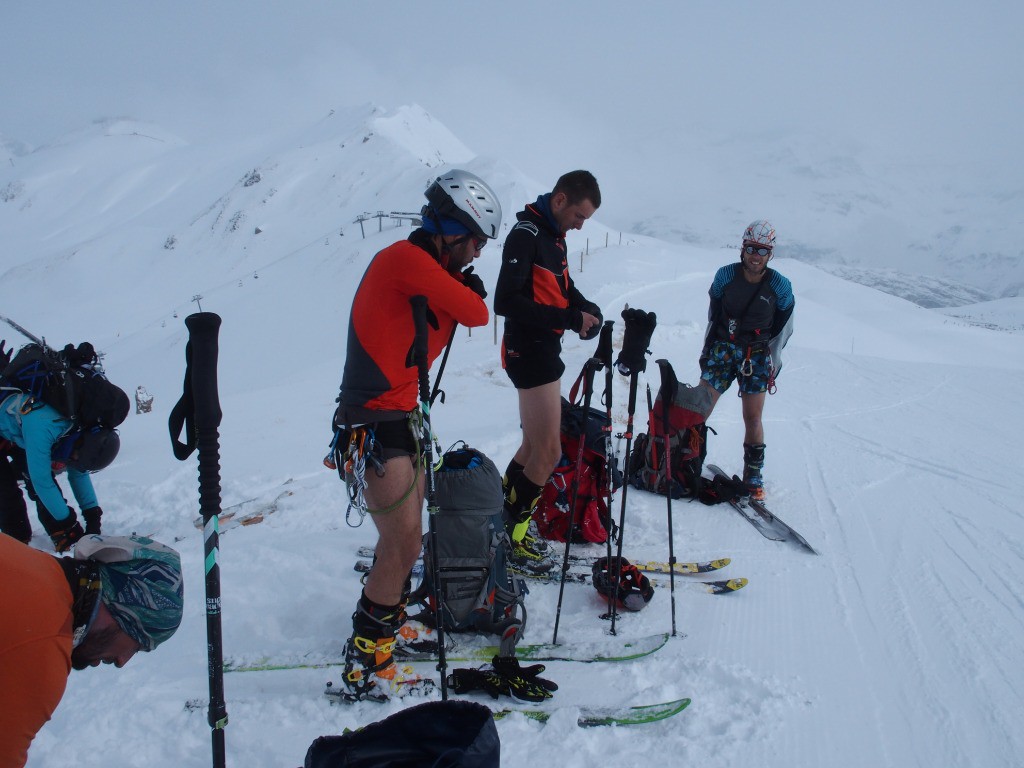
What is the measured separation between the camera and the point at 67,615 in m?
1.39

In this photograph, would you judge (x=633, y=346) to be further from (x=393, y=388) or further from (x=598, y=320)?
(x=393, y=388)

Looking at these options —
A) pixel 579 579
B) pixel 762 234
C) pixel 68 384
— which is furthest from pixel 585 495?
pixel 68 384

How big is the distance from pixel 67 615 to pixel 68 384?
3570mm

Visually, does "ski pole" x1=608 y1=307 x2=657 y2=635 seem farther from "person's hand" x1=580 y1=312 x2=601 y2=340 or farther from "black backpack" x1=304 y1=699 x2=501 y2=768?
"black backpack" x1=304 y1=699 x2=501 y2=768

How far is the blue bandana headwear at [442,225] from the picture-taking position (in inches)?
107

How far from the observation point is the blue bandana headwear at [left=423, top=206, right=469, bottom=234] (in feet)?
8.93

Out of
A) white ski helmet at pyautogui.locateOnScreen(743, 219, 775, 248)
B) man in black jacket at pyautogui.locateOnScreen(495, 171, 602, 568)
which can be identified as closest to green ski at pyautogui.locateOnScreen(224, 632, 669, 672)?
man in black jacket at pyautogui.locateOnScreen(495, 171, 602, 568)

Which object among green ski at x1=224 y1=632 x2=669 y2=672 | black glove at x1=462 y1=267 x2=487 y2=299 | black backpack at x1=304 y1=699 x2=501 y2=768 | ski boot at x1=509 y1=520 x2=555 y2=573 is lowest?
green ski at x1=224 y1=632 x2=669 y2=672

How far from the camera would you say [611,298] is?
19.6 m

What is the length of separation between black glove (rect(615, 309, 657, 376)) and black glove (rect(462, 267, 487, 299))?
0.92 metres

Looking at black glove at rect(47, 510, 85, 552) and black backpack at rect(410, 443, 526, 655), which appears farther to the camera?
black glove at rect(47, 510, 85, 552)

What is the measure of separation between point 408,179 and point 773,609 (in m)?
51.7

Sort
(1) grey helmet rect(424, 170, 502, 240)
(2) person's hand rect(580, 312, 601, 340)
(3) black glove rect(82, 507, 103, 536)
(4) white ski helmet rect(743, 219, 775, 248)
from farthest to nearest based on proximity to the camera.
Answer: (4) white ski helmet rect(743, 219, 775, 248), (3) black glove rect(82, 507, 103, 536), (2) person's hand rect(580, 312, 601, 340), (1) grey helmet rect(424, 170, 502, 240)

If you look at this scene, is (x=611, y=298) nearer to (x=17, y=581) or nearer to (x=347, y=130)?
(x=17, y=581)
